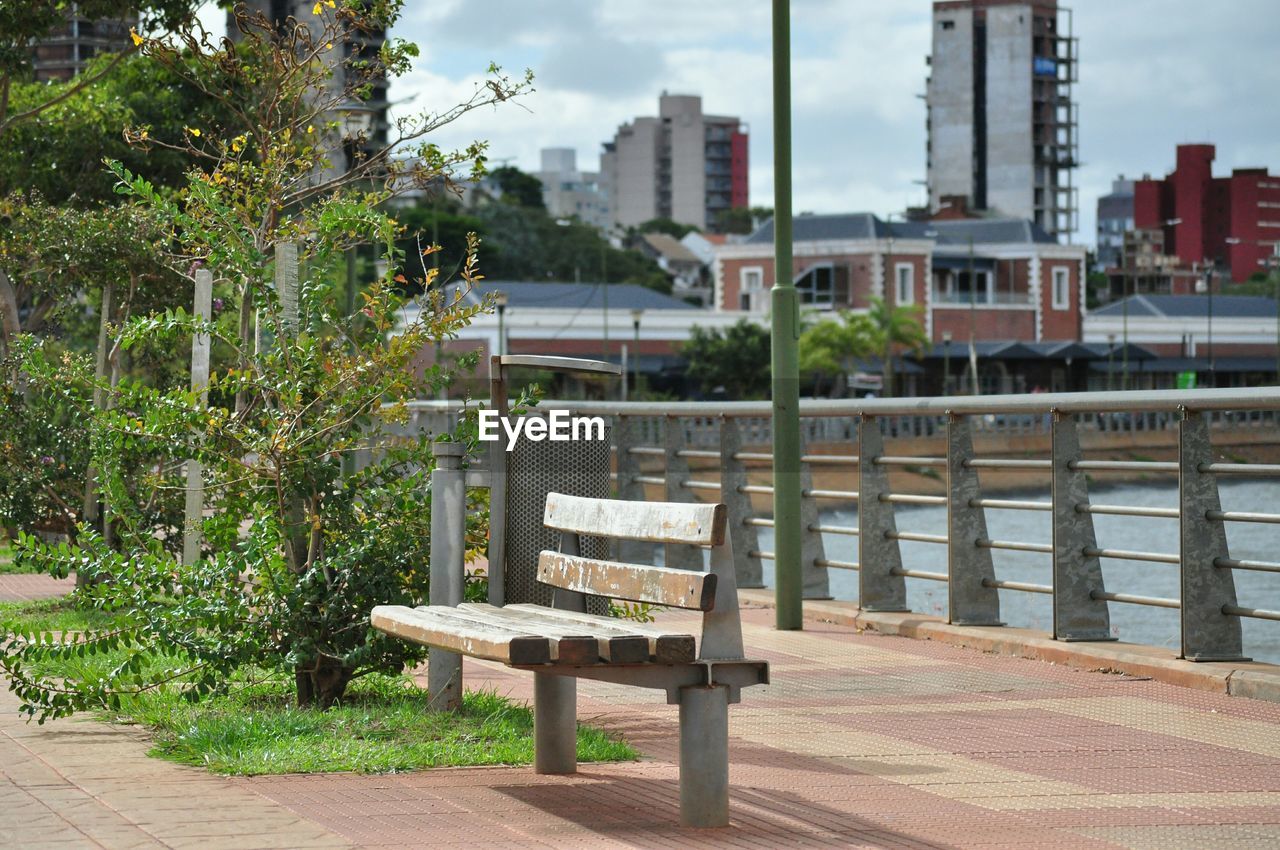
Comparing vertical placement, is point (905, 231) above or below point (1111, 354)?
above

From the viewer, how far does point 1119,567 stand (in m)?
36.2

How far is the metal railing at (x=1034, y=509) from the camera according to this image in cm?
873

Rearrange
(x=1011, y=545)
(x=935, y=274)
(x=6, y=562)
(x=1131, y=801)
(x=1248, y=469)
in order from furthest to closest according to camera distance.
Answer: (x=935, y=274) < (x=6, y=562) < (x=1011, y=545) < (x=1248, y=469) < (x=1131, y=801)

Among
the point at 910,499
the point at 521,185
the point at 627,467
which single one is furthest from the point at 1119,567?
the point at 521,185

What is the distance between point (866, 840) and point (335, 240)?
3.69 metres

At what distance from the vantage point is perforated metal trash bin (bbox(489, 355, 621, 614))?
693 centimetres

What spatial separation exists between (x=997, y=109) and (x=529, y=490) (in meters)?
158

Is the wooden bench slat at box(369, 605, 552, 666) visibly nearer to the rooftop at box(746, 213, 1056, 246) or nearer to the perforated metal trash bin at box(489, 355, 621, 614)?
the perforated metal trash bin at box(489, 355, 621, 614)

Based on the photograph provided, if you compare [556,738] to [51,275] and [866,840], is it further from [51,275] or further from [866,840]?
[51,275]

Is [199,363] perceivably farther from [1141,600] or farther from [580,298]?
[580,298]

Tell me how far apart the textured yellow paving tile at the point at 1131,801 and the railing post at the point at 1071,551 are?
3.45 meters

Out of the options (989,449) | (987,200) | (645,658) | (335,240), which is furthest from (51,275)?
(987,200)

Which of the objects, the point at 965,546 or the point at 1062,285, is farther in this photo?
the point at 1062,285

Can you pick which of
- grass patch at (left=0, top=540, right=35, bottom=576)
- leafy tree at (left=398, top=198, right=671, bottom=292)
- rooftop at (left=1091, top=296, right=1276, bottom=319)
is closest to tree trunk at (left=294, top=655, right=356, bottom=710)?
grass patch at (left=0, top=540, right=35, bottom=576)
